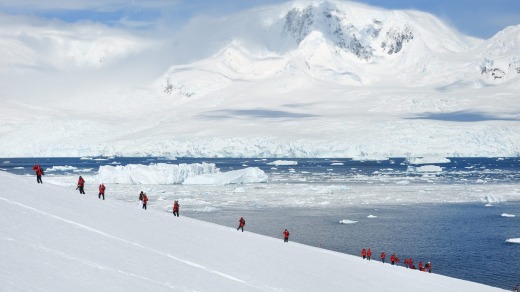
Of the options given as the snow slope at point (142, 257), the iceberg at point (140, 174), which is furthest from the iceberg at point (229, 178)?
the snow slope at point (142, 257)

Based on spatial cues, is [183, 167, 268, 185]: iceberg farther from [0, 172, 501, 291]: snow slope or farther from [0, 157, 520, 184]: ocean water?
[0, 172, 501, 291]: snow slope

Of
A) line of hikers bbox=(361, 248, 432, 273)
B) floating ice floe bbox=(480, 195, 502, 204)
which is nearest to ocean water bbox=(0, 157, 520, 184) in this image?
floating ice floe bbox=(480, 195, 502, 204)

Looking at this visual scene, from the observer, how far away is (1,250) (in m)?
13.0

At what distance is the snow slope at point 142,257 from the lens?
12852 millimetres

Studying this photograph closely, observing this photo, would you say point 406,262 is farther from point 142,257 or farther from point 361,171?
point 361,171

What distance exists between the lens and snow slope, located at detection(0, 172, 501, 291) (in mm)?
12852

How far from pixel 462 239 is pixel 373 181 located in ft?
152

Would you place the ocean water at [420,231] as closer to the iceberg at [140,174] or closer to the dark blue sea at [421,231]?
the dark blue sea at [421,231]

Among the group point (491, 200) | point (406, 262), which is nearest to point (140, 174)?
point (491, 200)

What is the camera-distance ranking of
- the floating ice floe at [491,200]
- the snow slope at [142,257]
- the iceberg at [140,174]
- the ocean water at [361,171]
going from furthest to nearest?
the ocean water at [361,171] → the iceberg at [140,174] → the floating ice floe at [491,200] → the snow slope at [142,257]

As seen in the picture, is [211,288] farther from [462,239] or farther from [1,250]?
[462,239]

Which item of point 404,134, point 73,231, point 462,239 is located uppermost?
point 404,134

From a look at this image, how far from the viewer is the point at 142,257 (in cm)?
Result: 1590

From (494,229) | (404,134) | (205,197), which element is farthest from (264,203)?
(404,134)
